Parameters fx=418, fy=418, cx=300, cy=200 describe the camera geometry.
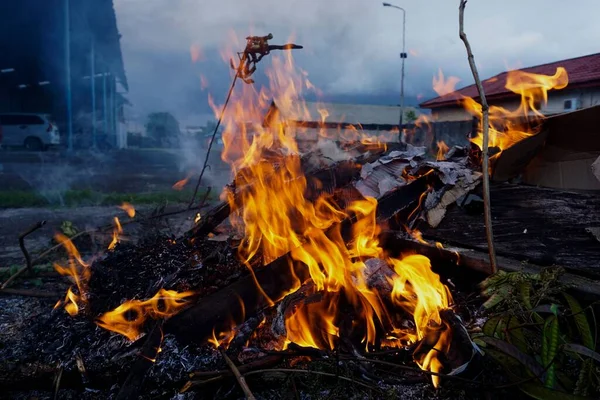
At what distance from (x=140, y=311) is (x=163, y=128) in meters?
45.5

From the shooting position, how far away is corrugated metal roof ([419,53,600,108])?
14055 mm

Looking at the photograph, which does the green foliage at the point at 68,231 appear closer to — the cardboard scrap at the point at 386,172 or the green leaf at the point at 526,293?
the cardboard scrap at the point at 386,172

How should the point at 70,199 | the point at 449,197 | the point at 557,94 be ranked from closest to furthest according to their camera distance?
the point at 449,197 < the point at 70,199 < the point at 557,94

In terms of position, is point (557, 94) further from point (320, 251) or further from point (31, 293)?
point (31, 293)

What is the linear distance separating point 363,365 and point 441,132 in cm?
1814

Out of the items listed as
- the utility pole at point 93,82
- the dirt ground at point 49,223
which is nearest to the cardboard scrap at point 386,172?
the dirt ground at point 49,223

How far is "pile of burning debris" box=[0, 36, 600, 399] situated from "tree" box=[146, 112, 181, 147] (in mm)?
41495

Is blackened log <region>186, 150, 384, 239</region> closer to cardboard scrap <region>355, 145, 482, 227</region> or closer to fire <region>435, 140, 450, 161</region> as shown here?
cardboard scrap <region>355, 145, 482, 227</region>

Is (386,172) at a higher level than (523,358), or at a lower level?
higher

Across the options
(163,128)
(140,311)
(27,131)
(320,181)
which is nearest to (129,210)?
(140,311)

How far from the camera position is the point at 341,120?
16609mm

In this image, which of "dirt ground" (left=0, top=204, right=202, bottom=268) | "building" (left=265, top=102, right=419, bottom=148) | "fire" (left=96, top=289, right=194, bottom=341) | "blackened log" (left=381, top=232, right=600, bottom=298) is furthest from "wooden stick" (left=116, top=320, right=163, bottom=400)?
"dirt ground" (left=0, top=204, right=202, bottom=268)

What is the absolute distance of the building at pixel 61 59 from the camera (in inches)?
740

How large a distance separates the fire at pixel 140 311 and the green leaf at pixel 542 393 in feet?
7.53
